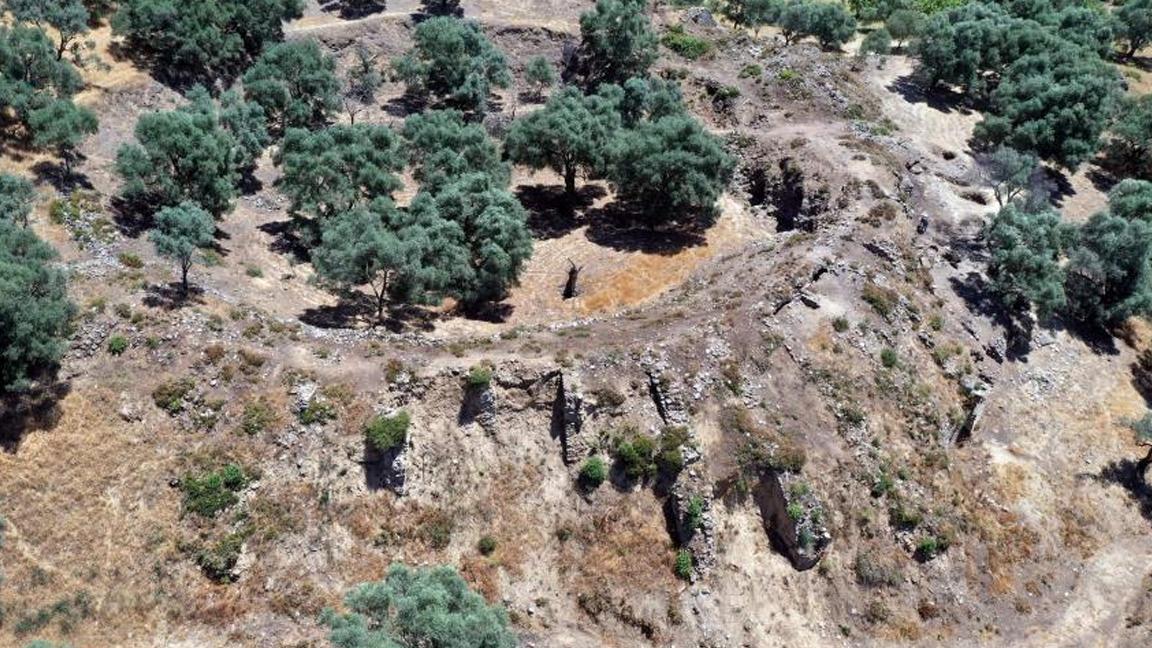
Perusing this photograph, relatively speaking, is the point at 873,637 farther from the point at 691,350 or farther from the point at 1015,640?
the point at 691,350

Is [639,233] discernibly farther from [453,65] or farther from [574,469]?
[574,469]

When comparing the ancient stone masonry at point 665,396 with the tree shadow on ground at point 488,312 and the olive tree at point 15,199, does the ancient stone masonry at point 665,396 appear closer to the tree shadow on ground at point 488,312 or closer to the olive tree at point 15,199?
the tree shadow on ground at point 488,312

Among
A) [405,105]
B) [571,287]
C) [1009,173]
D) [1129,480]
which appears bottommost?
[1129,480]


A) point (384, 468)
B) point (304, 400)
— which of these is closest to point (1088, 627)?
point (384, 468)

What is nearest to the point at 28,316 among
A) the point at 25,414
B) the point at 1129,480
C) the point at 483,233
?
the point at 25,414

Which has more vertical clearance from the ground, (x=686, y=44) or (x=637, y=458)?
(x=686, y=44)

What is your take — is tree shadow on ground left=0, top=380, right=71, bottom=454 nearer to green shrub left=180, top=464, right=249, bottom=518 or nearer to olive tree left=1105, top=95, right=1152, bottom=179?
green shrub left=180, top=464, right=249, bottom=518
